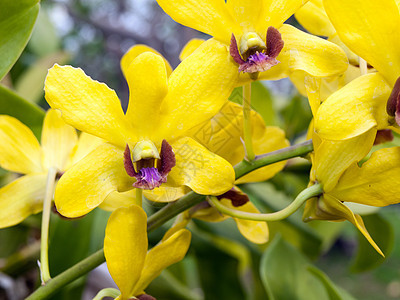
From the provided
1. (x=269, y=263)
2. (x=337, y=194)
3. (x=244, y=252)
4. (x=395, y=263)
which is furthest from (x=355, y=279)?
(x=337, y=194)

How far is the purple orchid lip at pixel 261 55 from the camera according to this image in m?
0.40

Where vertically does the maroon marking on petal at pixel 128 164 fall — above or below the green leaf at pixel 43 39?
above

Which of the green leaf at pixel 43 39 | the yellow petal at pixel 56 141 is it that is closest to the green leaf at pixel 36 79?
the green leaf at pixel 43 39

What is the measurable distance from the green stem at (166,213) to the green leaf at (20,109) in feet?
1.03

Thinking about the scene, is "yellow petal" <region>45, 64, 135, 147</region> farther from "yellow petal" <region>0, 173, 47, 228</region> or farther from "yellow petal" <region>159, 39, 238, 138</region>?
"yellow petal" <region>0, 173, 47, 228</region>

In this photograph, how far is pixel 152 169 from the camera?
1.33ft

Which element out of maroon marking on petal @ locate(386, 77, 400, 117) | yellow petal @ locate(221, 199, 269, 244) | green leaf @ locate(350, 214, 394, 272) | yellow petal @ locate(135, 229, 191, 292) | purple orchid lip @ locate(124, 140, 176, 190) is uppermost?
maroon marking on petal @ locate(386, 77, 400, 117)

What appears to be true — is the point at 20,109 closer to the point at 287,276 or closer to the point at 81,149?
the point at 81,149

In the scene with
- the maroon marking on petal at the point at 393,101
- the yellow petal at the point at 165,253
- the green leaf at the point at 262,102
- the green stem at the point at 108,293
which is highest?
the maroon marking on petal at the point at 393,101

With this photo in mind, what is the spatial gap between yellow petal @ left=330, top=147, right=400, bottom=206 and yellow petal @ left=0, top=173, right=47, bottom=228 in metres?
0.37

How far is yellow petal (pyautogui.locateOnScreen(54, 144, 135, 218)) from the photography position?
0.40 meters

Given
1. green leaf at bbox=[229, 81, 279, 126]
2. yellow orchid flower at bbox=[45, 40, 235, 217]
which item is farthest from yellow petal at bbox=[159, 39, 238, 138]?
green leaf at bbox=[229, 81, 279, 126]

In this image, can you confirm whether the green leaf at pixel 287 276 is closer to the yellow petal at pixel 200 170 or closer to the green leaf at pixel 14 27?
the yellow petal at pixel 200 170

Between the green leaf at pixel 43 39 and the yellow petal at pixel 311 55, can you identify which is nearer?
the yellow petal at pixel 311 55
